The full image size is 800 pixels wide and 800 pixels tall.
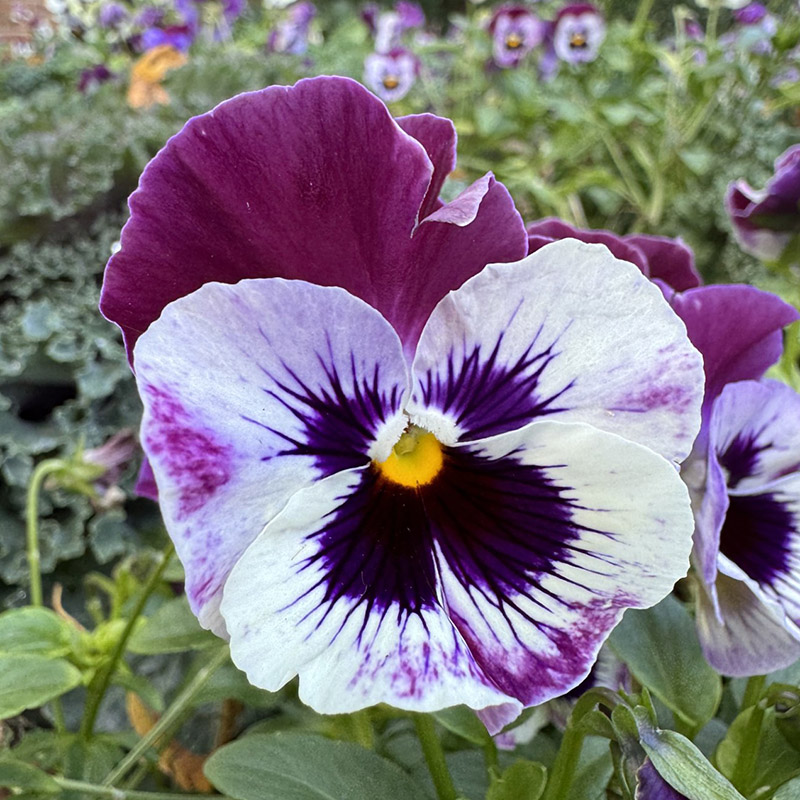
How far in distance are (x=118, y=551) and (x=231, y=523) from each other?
2.74 feet

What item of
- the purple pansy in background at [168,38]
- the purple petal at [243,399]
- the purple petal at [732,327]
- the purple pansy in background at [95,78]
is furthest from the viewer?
the purple pansy in background at [168,38]

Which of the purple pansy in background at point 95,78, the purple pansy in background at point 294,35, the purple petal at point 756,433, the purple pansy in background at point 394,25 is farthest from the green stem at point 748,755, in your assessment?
the purple pansy in background at point 294,35

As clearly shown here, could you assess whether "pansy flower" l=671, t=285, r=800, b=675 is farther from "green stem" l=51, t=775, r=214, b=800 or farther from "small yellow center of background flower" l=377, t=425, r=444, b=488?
"green stem" l=51, t=775, r=214, b=800

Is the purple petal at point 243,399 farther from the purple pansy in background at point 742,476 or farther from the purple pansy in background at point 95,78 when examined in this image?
the purple pansy in background at point 95,78

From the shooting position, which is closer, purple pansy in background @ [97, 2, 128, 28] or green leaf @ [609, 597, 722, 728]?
green leaf @ [609, 597, 722, 728]

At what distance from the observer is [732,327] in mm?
380

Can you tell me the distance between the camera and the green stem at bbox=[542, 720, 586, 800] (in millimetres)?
351

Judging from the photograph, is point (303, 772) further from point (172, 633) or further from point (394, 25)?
point (394, 25)

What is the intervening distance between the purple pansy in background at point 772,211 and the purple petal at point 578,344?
42 centimetres

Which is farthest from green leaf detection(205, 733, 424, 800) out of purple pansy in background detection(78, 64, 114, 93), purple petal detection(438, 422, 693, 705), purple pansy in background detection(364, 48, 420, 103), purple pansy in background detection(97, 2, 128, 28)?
purple pansy in background detection(97, 2, 128, 28)

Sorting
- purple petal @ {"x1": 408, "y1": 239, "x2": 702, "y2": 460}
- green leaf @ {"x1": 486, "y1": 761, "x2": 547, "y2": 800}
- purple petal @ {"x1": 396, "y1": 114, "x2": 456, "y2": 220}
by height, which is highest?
purple petal @ {"x1": 396, "y1": 114, "x2": 456, "y2": 220}

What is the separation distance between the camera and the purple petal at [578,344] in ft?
0.93

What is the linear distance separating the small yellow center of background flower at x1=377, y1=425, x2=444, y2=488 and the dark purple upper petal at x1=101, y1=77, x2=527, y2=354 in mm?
50

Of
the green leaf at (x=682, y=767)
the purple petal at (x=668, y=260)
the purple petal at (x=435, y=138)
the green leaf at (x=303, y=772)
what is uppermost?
the purple petal at (x=435, y=138)
